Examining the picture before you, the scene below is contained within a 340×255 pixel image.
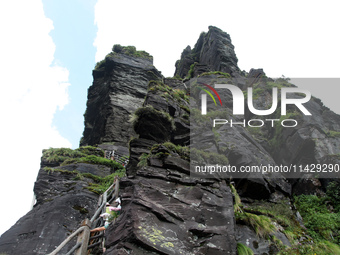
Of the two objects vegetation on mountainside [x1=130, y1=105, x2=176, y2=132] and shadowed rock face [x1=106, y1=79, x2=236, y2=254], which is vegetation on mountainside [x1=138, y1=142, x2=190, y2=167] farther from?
vegetation on mountainside [x1=130, y1=105, x2=176, y2=132]

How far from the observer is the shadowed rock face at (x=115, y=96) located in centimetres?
2731

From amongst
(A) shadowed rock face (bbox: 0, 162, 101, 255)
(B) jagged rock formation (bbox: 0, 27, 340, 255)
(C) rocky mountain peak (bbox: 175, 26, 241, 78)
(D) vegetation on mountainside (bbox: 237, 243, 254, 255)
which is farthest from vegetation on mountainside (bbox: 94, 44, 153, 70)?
(D) vegetation on mountainside (bbox: 237, 243, 254, 255)

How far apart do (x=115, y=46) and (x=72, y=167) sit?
25793 millimetres

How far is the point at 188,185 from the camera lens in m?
9.52

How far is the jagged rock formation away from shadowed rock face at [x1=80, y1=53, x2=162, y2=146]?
305mm

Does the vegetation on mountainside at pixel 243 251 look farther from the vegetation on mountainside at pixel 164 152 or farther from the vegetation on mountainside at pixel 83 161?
the vegetation on mountainside at pixel 83 161

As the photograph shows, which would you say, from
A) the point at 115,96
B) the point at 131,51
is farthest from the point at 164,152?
the point at 131,51

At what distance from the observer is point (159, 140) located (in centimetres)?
1398

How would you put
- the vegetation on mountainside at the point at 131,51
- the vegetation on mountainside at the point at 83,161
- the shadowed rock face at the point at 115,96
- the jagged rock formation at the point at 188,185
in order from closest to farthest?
the jagged rock formation at the point at 188,185 < the vegetation on mountainside at the point at 83,161 < the shadowed rock face at the point at 115,96 < the vegetation on mountainside at the point at 131,51

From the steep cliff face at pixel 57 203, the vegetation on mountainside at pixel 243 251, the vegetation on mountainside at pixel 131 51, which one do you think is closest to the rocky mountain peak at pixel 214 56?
the vegetation on mountainside at pixel 131 51

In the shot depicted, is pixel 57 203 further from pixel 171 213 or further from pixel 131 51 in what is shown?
pixel 131 51

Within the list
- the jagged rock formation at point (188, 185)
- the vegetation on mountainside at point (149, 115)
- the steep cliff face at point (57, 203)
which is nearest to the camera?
the jagged rock formation at point (188, 185)

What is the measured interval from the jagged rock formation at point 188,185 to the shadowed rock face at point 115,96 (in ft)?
1.00

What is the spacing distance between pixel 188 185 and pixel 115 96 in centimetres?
2254
